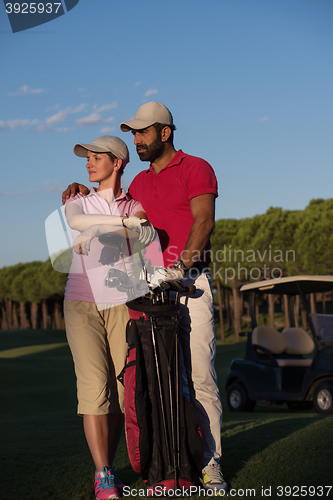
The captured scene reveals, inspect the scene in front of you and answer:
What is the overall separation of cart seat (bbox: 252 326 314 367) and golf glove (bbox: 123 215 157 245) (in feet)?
23.0

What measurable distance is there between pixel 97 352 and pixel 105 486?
76 centimetres

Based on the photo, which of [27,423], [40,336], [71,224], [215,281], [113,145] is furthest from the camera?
[40,336]

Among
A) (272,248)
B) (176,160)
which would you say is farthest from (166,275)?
(272,248)

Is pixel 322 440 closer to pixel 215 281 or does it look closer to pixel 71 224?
pixel 71 224

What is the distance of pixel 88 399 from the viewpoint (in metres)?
3.36

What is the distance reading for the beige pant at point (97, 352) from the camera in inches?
133

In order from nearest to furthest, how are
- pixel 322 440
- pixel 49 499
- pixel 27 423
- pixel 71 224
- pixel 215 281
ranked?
pixel 49 499 → pixel 71 224 → pixel 322 440 → pixel 27 423 → pixel 215 281

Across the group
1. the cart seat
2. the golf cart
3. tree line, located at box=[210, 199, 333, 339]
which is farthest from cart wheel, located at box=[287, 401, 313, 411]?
tree line, located at box=[210, 199, 333, 339]

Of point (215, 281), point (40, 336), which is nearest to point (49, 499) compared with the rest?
point (215, 281)

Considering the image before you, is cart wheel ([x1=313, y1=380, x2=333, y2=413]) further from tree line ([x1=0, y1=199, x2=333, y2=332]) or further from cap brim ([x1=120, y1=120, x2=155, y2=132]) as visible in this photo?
tree line ([x1=0, y1=199, x2=333, y2=332])

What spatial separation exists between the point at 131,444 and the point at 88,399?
0.37m

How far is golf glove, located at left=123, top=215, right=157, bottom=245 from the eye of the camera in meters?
3.38

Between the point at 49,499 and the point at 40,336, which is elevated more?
→ the point at 49,499

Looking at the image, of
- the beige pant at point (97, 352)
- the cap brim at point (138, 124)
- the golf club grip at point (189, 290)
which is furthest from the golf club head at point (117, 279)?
the cap brim at point (138, 124)
